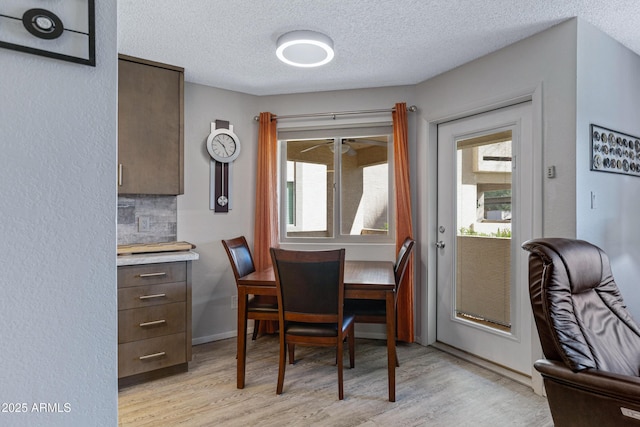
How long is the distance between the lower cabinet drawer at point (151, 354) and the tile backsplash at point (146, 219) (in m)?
0.90

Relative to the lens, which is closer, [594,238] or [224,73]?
[594,238]

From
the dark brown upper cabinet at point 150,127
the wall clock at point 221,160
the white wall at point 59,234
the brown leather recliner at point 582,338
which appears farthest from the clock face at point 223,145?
the brown leather recliner at point 582,338

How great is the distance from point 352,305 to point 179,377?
1.38m

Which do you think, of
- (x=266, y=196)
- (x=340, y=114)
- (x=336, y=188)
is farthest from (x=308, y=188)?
(x=340, y=114)

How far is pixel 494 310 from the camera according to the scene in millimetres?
2793

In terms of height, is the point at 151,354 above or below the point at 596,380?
below

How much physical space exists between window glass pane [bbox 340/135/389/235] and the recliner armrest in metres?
2.11

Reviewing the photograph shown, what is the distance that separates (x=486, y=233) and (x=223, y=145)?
2.46m

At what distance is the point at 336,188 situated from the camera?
355cm

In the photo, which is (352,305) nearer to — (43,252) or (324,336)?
(324,336)

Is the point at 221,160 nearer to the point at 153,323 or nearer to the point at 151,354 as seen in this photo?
the point at 153,323

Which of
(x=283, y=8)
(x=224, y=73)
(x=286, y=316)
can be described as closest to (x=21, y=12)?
(x=283, y=8)

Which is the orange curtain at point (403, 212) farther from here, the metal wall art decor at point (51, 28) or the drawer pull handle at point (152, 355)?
the metal wall art decor at point (51, 28)

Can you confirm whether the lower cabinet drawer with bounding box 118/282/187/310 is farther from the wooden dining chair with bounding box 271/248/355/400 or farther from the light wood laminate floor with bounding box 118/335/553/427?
the wooden dining chair with bounding box 271/248/355/400
